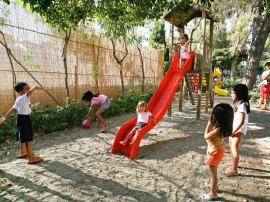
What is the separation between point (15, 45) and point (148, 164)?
15.4 ft

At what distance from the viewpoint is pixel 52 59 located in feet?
24.5

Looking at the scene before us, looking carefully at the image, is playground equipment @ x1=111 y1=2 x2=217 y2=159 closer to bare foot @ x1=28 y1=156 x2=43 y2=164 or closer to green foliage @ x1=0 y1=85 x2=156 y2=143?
bare foot @ x1=28 y1=156 x2=43 y2=164

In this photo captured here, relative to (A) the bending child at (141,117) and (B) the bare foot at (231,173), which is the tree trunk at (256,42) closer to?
(A) the bending child at (141,117)

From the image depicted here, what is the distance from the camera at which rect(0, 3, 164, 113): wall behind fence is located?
6352 mm

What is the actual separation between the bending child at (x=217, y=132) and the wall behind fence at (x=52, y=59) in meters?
5.21

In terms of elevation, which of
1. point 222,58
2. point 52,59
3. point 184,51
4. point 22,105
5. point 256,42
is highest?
point 222,58

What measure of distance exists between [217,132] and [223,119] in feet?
0.57

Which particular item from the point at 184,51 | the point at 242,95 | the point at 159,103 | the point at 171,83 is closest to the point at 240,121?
the point at 242,95

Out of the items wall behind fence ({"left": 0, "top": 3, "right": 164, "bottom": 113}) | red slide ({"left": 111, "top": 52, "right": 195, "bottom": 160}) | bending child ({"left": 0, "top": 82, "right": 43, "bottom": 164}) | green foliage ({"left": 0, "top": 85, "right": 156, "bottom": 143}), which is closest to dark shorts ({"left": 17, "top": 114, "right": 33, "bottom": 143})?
bending child ({"left": 0, "top": 82, "right": 43, "bottom": 164})

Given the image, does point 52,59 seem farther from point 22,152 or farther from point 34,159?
point 34,159

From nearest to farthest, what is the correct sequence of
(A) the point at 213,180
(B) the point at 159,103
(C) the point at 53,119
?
1. (A) the point at 213,180
2. (C) the point at 53,119
3. (B) the point at 159,103

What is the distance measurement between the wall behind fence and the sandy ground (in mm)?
1751

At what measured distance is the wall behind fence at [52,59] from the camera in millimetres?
6352

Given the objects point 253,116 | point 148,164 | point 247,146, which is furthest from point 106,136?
point 253,116
